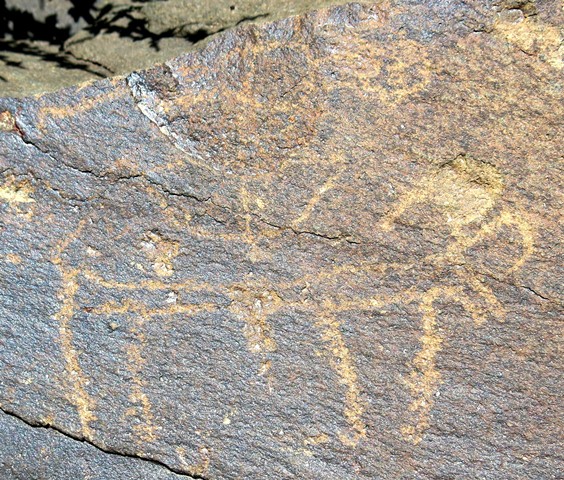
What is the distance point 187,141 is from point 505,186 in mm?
675

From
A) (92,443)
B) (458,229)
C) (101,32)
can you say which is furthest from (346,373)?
(101,32)

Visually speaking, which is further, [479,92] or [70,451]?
[70,451]

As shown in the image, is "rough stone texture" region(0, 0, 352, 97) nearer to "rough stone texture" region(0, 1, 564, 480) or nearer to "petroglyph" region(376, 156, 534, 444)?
"rough stone texture" region(0, 1, 564, 480)

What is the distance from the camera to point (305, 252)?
1.45 meters

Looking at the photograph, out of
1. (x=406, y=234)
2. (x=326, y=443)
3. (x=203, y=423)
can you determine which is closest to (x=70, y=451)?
(x=203, y=423)

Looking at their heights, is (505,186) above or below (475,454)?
above

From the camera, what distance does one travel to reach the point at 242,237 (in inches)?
57.4

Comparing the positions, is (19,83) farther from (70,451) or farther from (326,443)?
(326,443)

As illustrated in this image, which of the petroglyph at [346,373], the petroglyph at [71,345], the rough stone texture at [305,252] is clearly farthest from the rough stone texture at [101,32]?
the petroglyph at [346,373]

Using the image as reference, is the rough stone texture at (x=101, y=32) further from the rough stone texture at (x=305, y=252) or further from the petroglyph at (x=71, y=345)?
the petroglyph at (x=71, y=345)

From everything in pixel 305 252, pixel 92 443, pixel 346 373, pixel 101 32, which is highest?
pixel 101 32

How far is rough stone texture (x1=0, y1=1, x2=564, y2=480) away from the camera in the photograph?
141 cm

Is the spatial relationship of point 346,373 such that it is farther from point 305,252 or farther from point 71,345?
point 71,345

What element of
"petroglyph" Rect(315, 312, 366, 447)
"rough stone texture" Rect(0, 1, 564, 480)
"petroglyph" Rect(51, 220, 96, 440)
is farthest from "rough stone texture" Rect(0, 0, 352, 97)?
"petroglyph" Rect(315, 312, 366, 447)
